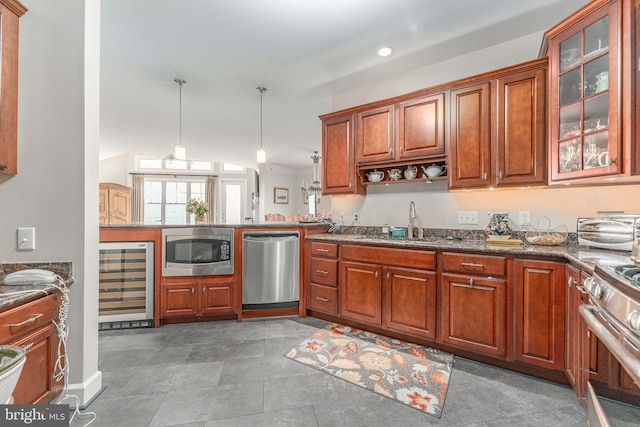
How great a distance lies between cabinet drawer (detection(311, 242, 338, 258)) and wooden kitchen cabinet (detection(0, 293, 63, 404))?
2.02m

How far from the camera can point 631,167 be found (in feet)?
5.06

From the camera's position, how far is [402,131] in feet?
9.12

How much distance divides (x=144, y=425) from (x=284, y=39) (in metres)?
2.92

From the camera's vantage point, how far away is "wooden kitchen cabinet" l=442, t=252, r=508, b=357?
1926 mm

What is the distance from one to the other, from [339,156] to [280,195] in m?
5.54

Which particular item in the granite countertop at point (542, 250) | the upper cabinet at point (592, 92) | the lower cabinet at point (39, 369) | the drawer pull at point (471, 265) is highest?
the upper cabinet at point (592, 92)

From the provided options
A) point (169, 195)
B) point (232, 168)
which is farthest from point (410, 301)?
point (169, 195)

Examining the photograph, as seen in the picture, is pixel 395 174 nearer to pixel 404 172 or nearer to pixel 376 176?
pixel 404 172

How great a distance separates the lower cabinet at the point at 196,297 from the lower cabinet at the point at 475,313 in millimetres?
2061

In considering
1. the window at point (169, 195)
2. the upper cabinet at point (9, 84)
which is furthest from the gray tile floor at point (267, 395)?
the window at point (169, 195)

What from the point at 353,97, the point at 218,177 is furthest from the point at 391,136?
the point at 218,177

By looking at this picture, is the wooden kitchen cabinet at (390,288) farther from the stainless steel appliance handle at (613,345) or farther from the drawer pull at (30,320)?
the drawer pull at (30,320)

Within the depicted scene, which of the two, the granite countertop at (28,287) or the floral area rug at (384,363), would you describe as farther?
the floral area rug at (384,363)

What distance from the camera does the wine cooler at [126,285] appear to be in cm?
263
